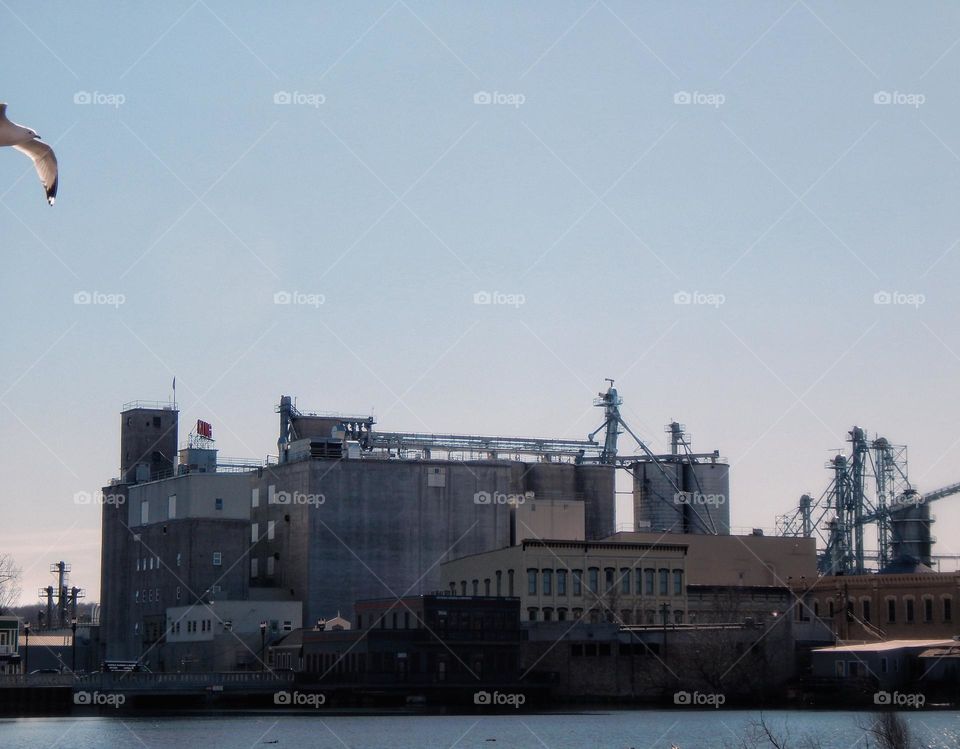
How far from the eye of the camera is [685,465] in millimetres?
149250

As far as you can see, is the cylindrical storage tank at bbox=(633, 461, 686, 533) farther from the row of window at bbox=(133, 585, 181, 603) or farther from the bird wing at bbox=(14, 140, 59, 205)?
the bird wing at bbox=(14, 140, 59, 205)

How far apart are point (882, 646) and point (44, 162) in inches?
4041

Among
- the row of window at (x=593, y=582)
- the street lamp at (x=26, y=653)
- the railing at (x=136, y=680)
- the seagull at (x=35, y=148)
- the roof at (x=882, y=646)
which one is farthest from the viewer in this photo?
the street lamp at (x=26, y=653)

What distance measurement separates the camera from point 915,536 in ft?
423

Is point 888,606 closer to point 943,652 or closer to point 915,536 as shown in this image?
point 915,536

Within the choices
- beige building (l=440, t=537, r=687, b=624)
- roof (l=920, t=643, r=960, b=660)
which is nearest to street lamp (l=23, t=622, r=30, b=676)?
beige building (l=440, t=537, r=687, b=624)

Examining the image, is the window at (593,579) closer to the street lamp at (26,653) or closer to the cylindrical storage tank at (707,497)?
the cylindrical storage tank at (707,497)

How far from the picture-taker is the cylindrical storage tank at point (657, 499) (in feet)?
478

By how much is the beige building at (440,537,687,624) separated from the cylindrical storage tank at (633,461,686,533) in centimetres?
2053

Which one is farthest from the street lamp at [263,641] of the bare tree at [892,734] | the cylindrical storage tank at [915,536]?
the bare tree at [892,734]

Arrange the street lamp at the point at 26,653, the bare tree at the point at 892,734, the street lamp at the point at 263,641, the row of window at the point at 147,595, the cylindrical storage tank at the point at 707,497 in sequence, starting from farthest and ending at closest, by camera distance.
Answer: the cylindrical storage tank at the point at 707,497 → the street lamp at the point at 26,653 → the row of window at the point at 147,595 → the street lamp at the point at 263,641 → the bare tree at the point at 892,734

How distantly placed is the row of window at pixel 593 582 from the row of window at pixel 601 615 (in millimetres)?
1333

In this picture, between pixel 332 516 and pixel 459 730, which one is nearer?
pixel 459 730

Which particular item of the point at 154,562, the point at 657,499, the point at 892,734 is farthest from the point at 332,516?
the point at 892,734
